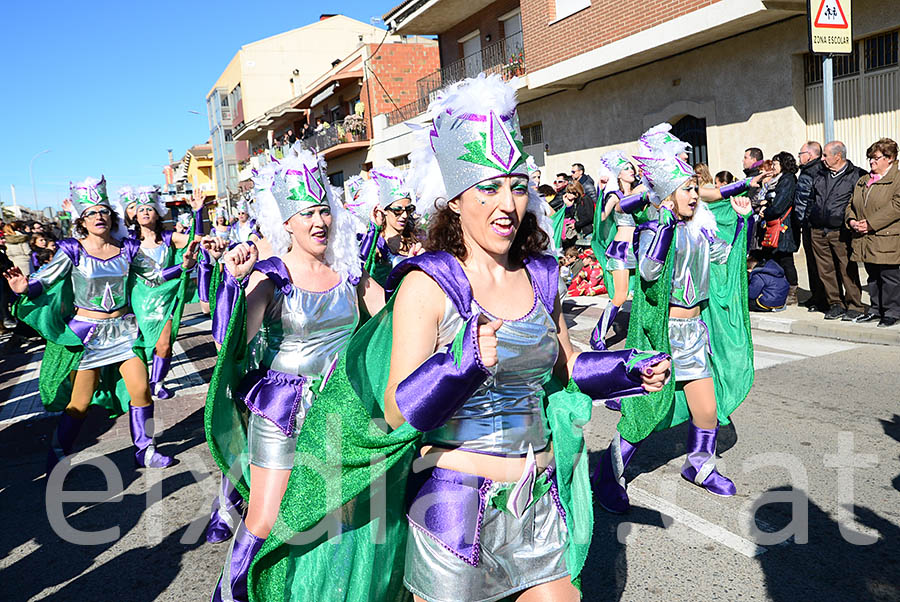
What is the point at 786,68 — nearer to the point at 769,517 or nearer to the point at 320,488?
the point at 769,517

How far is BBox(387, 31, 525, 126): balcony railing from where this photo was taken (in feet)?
64.4

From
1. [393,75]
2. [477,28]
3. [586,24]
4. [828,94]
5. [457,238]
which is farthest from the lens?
[393,75]

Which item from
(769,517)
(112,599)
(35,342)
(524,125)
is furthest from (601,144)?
(112,599)

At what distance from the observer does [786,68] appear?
40.1 feet

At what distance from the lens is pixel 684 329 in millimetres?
4441

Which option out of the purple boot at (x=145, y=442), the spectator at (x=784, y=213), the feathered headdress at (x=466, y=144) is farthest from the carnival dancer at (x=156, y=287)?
the spectator at (x=784, y=213)

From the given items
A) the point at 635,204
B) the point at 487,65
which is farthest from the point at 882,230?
the point at 487,65

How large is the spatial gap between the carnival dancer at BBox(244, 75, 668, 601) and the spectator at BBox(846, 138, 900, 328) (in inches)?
290

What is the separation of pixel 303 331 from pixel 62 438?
3322 millimetres

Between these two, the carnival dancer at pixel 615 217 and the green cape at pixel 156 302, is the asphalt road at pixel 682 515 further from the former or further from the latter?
the carnival dancer at pixel 615 217

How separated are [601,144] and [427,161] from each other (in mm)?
15301

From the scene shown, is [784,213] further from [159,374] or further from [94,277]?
Result: [94,277]

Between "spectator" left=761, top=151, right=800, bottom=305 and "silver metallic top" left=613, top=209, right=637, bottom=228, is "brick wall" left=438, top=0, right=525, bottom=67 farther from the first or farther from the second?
"silver metallic top" left=613, top=209, right=637, bottom=228

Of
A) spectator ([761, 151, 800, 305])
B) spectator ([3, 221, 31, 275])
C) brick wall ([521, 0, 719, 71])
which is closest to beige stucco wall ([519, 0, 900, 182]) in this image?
brick wall ([521, 0, 719, 71])
